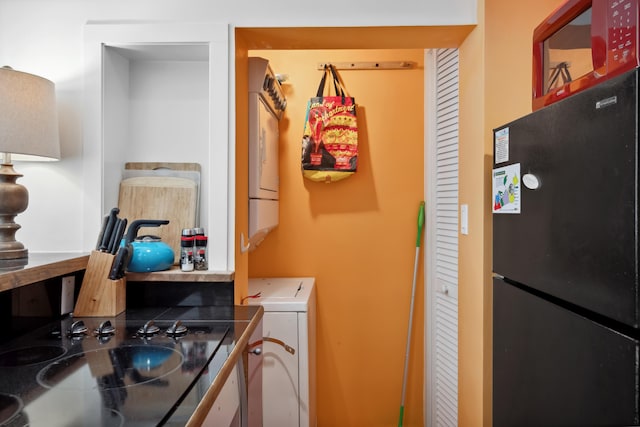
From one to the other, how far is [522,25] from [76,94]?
1715 millimetres

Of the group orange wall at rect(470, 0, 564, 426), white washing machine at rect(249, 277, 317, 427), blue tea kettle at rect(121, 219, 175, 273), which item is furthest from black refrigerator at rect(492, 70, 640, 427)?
blue tea kettle at rect(121, 219, 175, 273)

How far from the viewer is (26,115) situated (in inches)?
50.0

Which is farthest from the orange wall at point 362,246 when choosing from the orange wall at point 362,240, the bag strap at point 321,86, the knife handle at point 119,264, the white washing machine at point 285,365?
the knife handle at point 119,264

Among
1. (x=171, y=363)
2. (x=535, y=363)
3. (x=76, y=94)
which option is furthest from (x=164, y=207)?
(x=535, y=363)

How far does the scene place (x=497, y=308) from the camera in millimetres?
1303

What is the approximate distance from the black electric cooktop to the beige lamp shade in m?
0.55

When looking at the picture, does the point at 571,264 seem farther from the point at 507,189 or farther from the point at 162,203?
the point at 162,203

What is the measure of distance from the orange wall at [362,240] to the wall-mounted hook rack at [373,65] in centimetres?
3

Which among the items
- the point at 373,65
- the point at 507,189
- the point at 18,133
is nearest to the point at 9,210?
the point at 18,133

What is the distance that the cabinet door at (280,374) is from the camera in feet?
6.58

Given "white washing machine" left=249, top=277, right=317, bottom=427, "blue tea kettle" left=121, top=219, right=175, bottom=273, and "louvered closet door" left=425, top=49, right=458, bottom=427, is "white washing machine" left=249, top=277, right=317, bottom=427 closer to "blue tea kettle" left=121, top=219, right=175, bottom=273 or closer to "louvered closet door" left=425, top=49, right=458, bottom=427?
"blue tea kettle" left=121, top=219, right=175, bottom=273

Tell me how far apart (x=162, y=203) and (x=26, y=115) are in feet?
1.80

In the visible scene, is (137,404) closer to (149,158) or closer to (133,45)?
(149,158)

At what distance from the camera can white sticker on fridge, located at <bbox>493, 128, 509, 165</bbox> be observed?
1267 mm
